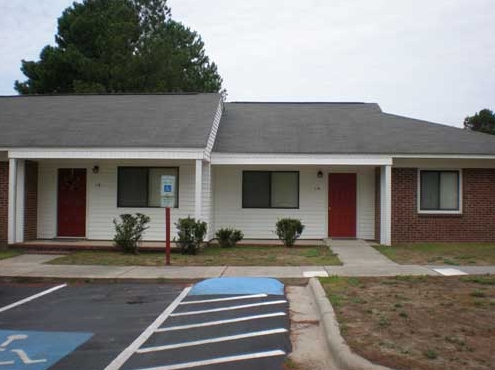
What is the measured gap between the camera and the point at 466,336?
19.5 feet

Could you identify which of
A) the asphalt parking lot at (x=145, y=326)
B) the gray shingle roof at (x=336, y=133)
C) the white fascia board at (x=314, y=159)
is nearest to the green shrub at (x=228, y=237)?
the white fascia board at (x=314, y=159)

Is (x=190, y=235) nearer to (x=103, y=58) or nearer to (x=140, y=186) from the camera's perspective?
(x=140, y=186)

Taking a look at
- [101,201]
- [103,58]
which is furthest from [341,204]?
[103,58]

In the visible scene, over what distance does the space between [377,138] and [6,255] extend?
37.0ft

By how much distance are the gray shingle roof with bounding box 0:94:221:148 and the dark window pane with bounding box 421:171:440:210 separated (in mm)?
6850

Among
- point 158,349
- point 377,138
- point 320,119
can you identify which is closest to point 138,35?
point 320,119

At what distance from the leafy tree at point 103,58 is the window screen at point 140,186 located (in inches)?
639

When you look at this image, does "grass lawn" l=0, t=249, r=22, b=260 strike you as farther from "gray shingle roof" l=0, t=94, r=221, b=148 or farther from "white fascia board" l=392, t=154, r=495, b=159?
"white fascia board" l=392, t=154, r=495, b=159

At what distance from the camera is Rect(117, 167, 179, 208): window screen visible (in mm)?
16672

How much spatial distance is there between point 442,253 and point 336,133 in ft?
18.3

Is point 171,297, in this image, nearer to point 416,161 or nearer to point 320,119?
point 416,161

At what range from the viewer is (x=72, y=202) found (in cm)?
1692

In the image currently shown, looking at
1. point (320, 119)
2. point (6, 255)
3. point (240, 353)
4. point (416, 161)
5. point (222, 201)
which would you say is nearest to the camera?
point (240, 353)

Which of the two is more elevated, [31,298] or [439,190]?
[439,190]
